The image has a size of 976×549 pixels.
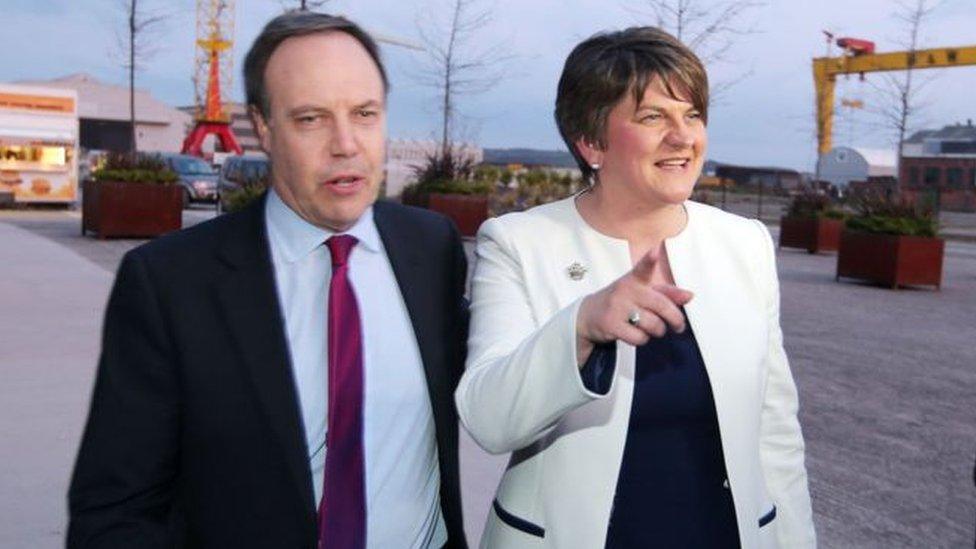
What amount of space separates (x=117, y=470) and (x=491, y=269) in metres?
0.75

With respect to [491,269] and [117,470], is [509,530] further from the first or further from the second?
[117,470]

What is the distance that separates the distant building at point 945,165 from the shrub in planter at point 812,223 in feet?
109

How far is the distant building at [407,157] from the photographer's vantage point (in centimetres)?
2109

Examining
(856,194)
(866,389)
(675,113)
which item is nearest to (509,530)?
(675,113)

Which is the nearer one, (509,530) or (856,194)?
(509,530)

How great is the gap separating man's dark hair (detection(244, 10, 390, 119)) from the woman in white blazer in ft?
1.53

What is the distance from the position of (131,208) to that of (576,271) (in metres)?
15.4

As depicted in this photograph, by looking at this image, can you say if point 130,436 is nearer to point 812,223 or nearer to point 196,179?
point 812,223

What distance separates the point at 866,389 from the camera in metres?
7.20

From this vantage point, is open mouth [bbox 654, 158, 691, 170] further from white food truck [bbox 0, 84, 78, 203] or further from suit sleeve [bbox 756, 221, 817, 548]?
white food truck [bbox 0, 84, 78, 203]

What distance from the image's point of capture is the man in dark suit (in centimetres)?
176

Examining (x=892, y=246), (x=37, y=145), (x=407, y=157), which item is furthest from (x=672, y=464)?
(x=407, y=157)

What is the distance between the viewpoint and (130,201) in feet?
53.6

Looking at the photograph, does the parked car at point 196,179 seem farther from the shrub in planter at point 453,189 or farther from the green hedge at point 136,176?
the green hedge at point 136,176
